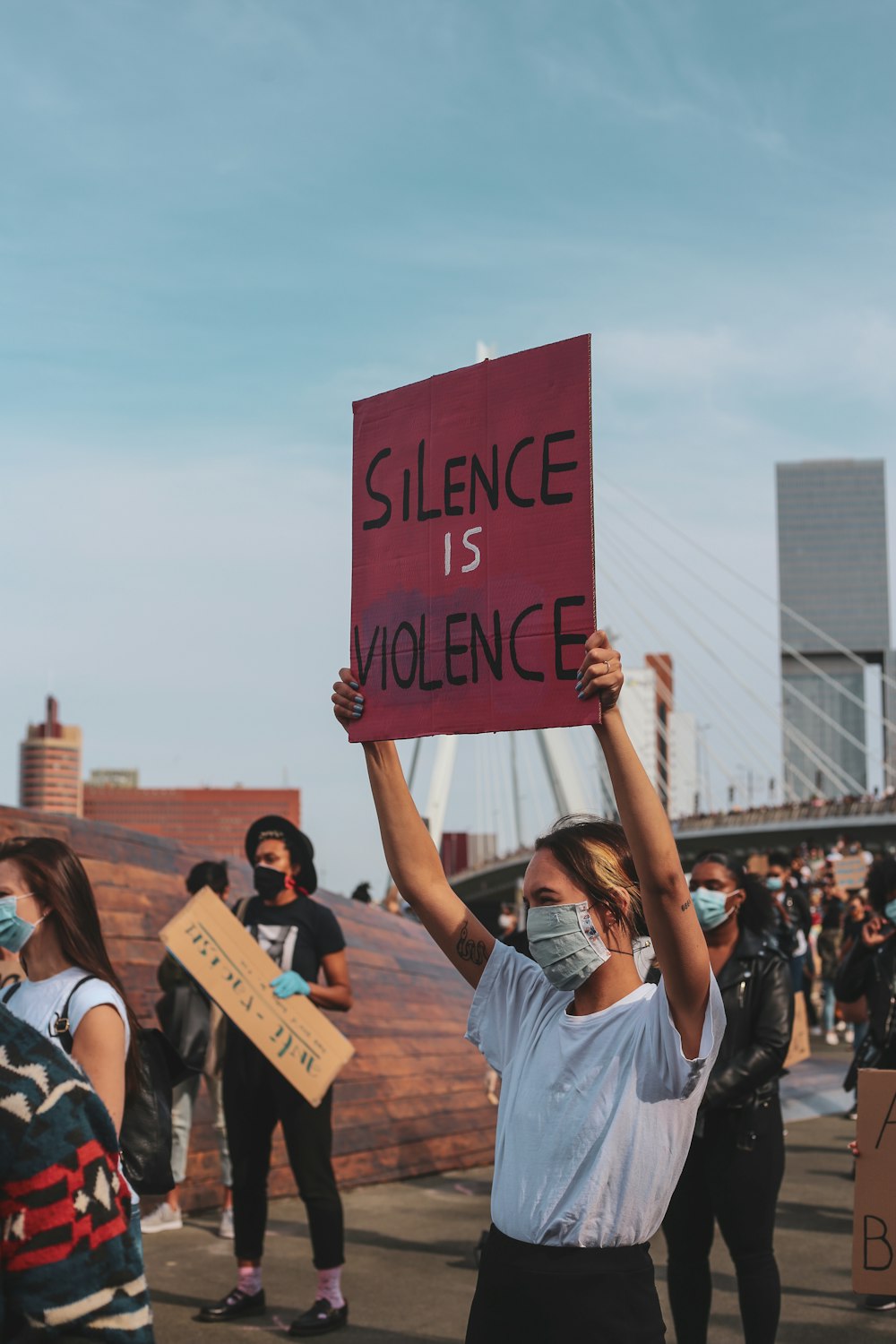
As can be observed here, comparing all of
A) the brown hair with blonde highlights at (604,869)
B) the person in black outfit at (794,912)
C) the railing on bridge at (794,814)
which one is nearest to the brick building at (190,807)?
the railing on bridge at (794,814)

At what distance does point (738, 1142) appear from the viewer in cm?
422

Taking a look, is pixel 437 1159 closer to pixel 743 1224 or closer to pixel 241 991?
pixel 241 991

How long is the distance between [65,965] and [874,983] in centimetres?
379

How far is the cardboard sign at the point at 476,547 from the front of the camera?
2.72m

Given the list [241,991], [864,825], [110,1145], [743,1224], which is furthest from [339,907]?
[864,825]

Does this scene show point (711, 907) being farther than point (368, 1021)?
No

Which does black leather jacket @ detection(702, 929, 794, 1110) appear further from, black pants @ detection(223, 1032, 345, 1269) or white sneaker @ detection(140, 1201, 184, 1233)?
white sneaker @ detection(140, 1201, 184, 1233)

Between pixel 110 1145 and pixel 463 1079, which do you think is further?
pixel 463 1079

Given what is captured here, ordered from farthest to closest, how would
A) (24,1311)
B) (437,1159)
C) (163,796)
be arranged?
1. (163,796)
2. (437,1159)
3. (24,1311)

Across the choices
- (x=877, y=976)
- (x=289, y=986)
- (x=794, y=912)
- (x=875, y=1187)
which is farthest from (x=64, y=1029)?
(x=794, y=912)

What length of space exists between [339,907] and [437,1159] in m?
1.73

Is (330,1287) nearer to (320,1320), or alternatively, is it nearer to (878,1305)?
(320,1320)

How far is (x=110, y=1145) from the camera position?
1.80 meters

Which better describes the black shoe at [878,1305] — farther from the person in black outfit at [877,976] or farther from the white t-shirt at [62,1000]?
the white t-shirt at [62,1000]
